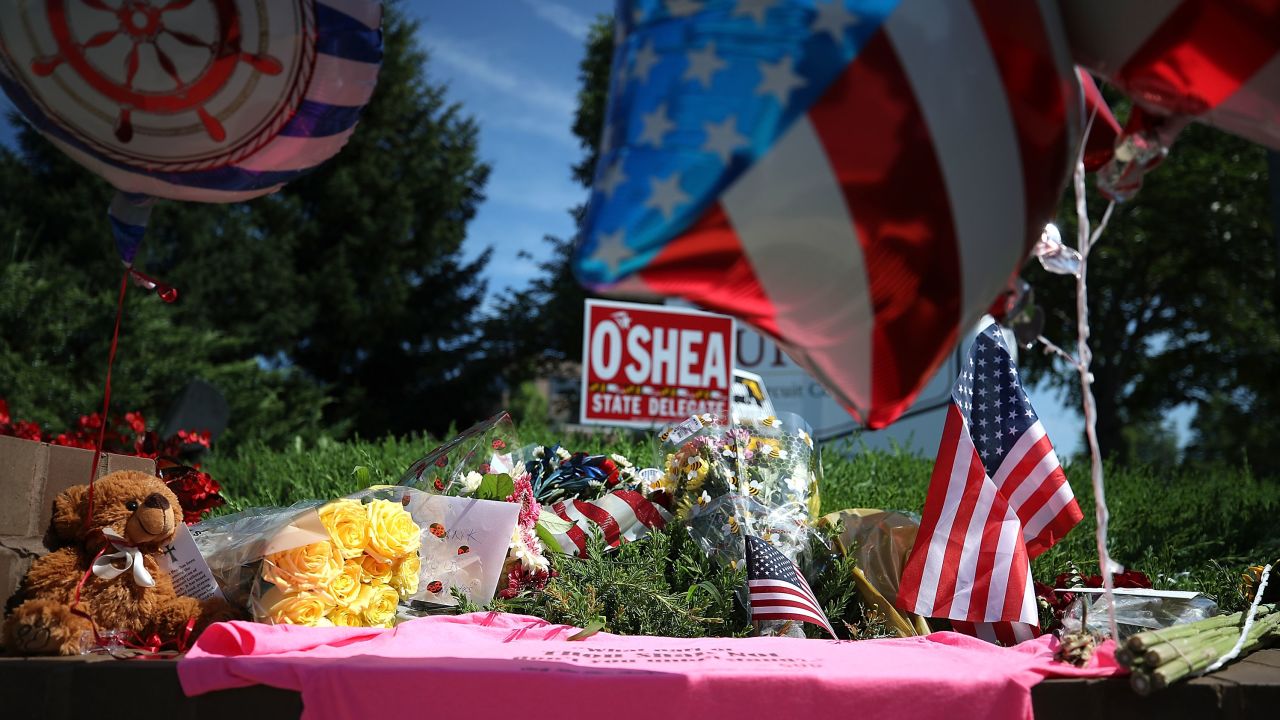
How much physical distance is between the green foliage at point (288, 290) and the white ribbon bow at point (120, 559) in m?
8.74

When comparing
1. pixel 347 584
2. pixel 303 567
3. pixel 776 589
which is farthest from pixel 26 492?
pixel 776 589

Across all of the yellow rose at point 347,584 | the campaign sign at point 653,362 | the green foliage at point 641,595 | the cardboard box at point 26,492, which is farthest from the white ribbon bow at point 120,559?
the campaign sign at point 653,362

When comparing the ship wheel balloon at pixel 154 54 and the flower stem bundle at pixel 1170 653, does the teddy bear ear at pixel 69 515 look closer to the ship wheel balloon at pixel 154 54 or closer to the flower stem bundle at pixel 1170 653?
the ship wheel balloon at pixel 154 54

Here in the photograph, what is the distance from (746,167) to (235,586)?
2.19m

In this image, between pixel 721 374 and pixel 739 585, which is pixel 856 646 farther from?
pixel 721 374

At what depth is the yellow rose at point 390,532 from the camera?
2.76 metres

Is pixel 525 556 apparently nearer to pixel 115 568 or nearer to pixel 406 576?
pixel 406 576

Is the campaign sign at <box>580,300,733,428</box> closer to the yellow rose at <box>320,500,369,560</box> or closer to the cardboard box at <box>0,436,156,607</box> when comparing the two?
the yellow rose at <box>320,500,369,560</box>

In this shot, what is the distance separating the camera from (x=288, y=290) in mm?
16188

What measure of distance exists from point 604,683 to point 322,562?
41.2 inches

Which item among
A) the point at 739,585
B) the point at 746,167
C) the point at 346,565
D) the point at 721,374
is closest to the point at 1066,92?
the point at 746,167

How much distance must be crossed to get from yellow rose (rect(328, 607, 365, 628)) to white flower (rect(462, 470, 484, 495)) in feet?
2.29

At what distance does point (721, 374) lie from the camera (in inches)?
391

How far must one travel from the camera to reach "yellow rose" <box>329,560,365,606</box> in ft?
8.71
